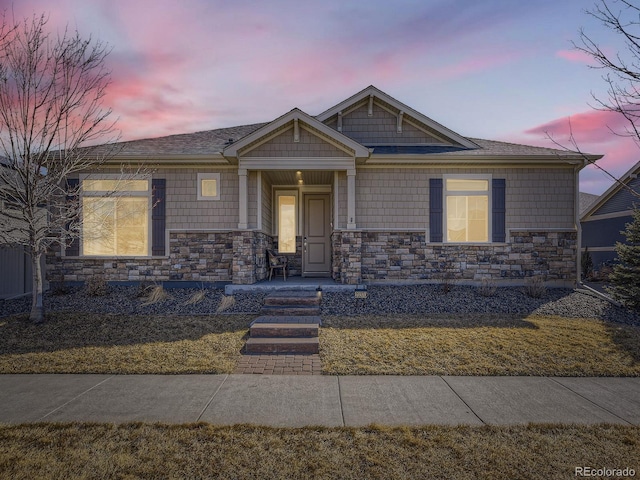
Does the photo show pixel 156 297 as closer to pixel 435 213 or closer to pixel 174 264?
pixel 174 264

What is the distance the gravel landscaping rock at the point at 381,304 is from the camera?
8117 mm

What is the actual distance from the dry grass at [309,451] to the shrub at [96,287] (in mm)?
6405

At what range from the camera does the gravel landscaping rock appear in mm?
8117

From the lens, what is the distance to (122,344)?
604 cm

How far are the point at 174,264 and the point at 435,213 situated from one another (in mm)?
7324

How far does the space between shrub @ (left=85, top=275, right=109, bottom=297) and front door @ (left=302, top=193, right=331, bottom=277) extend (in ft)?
17.6

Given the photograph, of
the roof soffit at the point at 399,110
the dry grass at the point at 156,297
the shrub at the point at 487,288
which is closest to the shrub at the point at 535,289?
the shrub at the point at 487,288

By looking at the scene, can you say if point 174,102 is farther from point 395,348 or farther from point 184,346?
point 395,348

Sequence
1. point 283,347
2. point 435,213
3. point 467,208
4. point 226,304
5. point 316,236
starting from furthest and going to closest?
1. point 316,236
2. point 467,208
3. point 435,213
4. point 226,304
5. point 283,347

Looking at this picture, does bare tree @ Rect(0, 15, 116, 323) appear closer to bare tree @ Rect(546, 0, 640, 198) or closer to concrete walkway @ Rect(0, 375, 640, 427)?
concrete walkway @ Rect(0, 375, 640, 427)

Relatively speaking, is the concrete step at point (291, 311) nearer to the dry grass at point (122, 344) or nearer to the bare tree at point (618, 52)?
the dry grass at point (122, 344)

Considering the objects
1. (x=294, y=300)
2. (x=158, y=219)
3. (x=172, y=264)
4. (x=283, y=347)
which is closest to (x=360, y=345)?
(x=283, y=347)

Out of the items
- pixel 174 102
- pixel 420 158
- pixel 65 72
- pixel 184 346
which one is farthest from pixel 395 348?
pixel 174 102

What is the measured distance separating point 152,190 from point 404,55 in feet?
26.4
